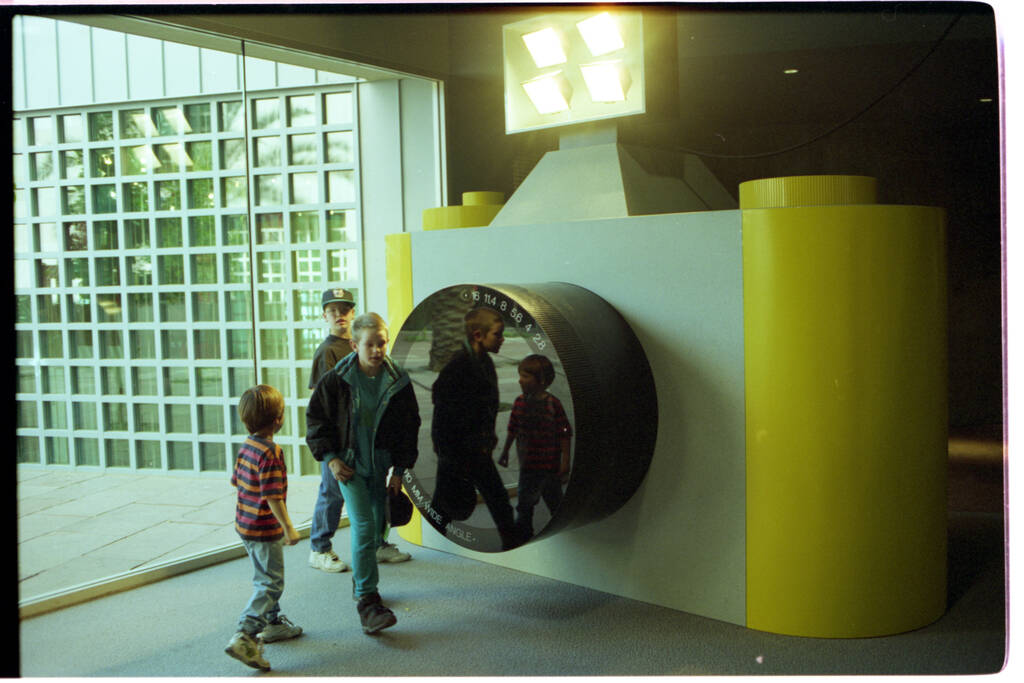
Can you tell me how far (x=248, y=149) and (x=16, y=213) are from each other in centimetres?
85

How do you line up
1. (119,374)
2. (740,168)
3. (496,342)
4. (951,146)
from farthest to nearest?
(119,374) → (740,168) → (496,342) → (951,146)

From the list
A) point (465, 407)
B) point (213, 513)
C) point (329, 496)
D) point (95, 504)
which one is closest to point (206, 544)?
point (213, 513)

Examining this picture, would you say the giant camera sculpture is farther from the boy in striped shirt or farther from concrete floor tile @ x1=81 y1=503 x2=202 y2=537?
concrete floor tile @ x1=81 y1=503 x2=202 y2=537

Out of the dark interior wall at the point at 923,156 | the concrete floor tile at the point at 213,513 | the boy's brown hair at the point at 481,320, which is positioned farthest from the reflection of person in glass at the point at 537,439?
the concrete floor tile at the point at 213,513

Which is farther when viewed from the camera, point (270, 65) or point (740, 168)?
point (270, 65)

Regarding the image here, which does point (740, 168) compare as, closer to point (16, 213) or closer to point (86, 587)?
point (16, 213)

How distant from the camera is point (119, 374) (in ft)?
10.7

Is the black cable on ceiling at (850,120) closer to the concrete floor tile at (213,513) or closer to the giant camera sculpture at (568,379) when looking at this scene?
the giant camera sculpture at (568,379)

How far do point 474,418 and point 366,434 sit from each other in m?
0.38

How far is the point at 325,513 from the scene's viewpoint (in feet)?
→ 10.8

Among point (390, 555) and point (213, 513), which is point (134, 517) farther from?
point (390, 555)

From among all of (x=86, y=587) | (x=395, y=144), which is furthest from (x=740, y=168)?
(x=86, y=587)

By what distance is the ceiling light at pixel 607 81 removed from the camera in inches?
119

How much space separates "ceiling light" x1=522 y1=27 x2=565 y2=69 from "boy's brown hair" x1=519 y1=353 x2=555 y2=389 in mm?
1068
